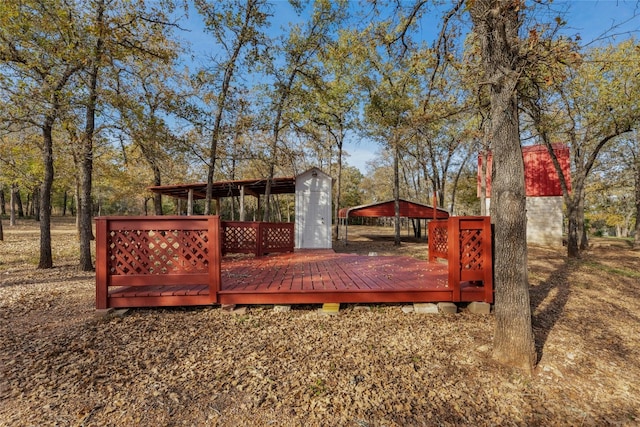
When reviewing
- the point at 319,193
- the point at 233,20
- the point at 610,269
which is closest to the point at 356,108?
the point at 319,193

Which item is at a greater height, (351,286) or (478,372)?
(351,286)

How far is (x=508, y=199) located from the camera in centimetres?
284

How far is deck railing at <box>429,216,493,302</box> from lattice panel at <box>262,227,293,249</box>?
5780 millimetres

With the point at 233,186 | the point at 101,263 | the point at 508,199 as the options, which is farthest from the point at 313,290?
the point at 233,186

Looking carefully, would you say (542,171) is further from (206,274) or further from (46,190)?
(46,190)

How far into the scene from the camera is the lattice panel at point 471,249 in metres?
4.07

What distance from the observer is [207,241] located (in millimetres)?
3891

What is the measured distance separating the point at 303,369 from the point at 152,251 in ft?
8.38

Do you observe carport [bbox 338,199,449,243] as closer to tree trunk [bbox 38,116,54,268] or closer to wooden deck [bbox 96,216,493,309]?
wooden deck [bbox 96,216,493,309]

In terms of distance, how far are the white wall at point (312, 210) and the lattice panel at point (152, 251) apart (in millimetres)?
7690

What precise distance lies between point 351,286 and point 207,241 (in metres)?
2.12

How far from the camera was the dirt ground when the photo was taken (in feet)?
7.06

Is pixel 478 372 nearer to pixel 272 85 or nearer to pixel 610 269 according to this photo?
pixel 610 269

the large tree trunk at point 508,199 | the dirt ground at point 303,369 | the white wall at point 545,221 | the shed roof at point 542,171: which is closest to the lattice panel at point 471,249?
the dirt ground at point 303,369
